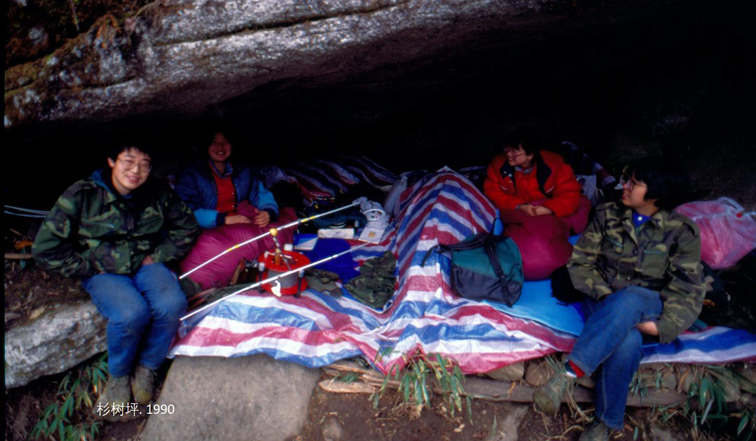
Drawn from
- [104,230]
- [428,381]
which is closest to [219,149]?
[104,230]

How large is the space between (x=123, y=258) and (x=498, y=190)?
4187 millimetres

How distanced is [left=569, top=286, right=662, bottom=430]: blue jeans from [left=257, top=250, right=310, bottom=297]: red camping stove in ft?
8.24

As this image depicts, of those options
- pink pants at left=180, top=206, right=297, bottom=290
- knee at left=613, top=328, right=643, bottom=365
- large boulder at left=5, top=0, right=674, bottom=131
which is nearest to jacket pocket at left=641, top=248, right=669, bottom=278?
knee at left=613, top=328, right=643, bottom=365

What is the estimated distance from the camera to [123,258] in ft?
12.9

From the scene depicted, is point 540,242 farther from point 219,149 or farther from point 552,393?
point 219,149

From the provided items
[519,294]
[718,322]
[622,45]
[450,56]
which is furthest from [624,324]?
[622,45]

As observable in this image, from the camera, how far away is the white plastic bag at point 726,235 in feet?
14.8

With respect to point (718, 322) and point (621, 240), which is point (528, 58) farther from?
point (718, 322)

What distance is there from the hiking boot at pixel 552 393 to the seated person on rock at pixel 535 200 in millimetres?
1234

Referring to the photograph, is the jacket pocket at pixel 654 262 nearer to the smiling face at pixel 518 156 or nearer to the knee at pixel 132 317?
the smiling face at pixel 518 156

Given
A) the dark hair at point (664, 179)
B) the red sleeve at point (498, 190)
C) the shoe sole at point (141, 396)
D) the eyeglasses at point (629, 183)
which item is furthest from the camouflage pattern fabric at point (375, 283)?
the dark hair at point (664, 179)

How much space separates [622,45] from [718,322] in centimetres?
341

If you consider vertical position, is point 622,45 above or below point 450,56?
below

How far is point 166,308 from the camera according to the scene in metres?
3.92
